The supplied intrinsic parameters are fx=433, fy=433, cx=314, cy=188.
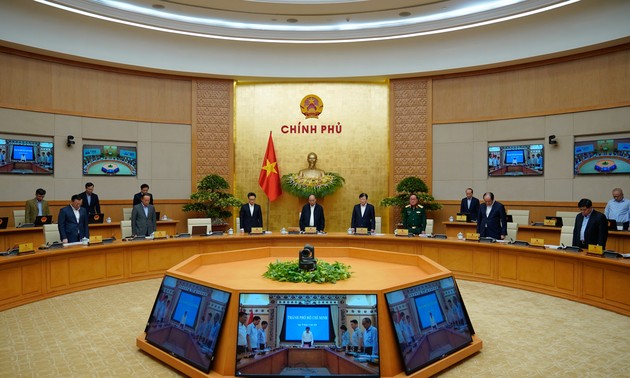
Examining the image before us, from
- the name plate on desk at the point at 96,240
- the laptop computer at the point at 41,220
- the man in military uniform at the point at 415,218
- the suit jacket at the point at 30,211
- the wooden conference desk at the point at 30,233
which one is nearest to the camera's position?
the name plate on desk at the point at 96,240

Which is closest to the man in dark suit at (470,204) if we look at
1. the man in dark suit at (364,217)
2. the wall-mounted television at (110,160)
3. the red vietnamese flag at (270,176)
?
the man in dark suit at (364,217)

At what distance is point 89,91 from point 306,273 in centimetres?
831

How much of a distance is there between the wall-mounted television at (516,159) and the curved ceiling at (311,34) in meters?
1.90

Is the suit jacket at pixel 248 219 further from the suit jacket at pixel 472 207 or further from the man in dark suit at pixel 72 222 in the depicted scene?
the suit jacket at pixel 472 207

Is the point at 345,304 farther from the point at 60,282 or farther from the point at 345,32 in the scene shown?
the point at 345,32

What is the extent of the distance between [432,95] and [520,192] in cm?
313

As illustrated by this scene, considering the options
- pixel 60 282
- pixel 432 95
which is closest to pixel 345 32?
pixel 432 95

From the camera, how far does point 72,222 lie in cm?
701

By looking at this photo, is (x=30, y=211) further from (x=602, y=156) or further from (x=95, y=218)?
(x=602, y=156)

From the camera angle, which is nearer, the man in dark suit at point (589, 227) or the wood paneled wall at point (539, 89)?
the man in dark suit at point (589, 227)

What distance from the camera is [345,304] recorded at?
3381 mm

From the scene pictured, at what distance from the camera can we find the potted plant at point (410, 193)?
1009 centimetres

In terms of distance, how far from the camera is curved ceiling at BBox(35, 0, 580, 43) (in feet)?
28.8

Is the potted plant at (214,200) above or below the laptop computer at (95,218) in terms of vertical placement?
above
